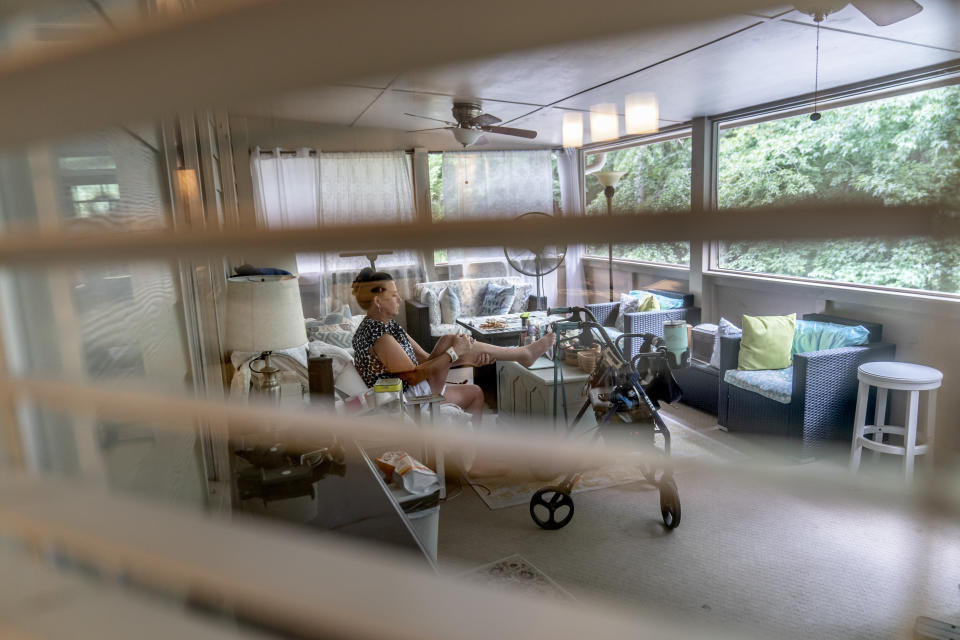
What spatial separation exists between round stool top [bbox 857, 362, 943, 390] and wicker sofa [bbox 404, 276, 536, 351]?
2896mm

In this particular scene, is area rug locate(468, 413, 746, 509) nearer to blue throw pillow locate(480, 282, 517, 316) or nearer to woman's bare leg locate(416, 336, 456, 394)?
woman's bare leg locate(416, 336, 456, 394)

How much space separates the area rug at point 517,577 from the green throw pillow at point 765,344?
203 centimetres

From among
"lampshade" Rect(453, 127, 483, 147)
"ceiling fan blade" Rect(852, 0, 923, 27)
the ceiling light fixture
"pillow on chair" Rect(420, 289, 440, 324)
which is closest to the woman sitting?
"lampshade" Rect(453, 127, 483, 147)

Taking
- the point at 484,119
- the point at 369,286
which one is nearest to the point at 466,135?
the point at 484,119

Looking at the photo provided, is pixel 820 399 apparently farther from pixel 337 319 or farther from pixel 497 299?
pixel 337 319

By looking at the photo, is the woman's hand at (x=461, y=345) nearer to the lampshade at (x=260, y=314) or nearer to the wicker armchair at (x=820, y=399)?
the lampshade at (x=260, y=314)

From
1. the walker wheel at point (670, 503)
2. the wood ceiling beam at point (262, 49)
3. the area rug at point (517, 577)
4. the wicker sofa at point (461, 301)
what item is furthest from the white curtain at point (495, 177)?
the wood ceiling beam at point (262, 49)

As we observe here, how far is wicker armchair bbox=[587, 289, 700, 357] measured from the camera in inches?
162

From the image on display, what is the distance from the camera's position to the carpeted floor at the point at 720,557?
1.78 m

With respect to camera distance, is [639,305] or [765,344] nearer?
[765,344]

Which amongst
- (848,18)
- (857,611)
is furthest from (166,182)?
(848,18)

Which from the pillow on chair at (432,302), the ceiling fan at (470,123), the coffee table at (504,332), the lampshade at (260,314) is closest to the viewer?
the lampshade at (260,314)

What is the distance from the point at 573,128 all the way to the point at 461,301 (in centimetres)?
180

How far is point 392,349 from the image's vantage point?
7.99ft
